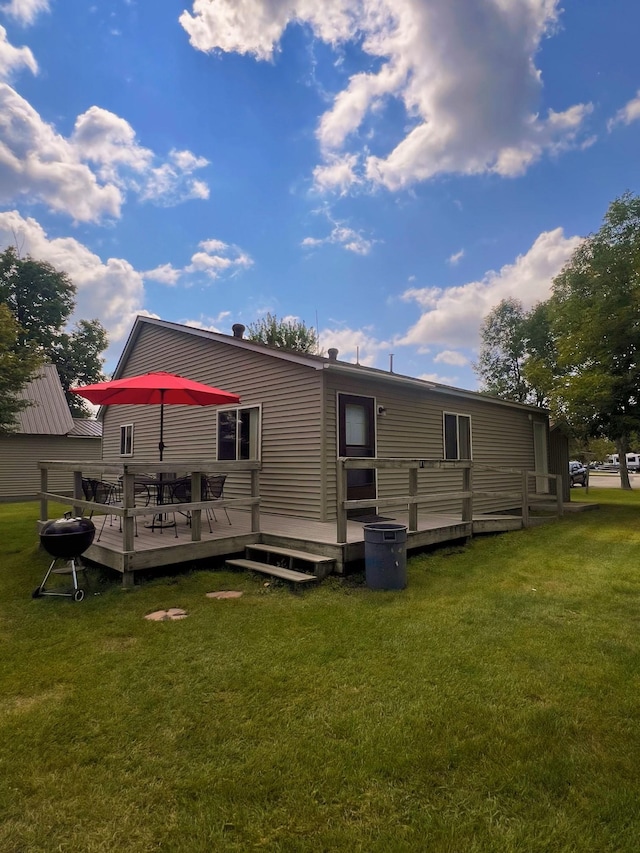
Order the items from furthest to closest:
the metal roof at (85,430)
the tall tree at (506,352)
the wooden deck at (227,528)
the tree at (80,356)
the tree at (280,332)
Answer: the tree at (280,332) → the tree at (80,356) → the tall tree at (506,352) → the metal roof at (85,430) → the wooden deck at (227,528)

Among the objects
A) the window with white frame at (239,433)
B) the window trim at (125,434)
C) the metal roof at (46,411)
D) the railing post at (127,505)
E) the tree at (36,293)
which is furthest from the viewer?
the tree at (36,293)

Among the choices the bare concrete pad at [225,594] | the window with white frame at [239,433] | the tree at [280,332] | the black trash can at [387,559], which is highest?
the tree at [280,332]

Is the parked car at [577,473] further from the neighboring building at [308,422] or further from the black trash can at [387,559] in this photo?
the black trash can at [387,559]

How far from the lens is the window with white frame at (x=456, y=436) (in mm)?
10500

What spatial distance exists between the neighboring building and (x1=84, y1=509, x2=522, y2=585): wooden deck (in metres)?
0.96

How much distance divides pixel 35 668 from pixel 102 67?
12393mm

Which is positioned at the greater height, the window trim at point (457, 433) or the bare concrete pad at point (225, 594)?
the window trim at point (457, 433)

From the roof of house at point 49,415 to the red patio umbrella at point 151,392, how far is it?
14.0 metres

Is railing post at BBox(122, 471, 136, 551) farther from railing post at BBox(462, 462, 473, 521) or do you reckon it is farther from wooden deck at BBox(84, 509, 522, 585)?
railing post at BBox(462, 462, 473, 521)

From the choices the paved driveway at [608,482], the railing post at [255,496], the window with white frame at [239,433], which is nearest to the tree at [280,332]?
the paved driveway at [608,482]

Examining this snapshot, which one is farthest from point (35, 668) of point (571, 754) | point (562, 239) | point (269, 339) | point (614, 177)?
point (269, 339)

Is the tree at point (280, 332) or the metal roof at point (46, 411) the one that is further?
the tree at point (280, 332)

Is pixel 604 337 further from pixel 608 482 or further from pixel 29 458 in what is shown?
pixel 29 458

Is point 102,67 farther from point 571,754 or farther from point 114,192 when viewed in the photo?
point 571,754
